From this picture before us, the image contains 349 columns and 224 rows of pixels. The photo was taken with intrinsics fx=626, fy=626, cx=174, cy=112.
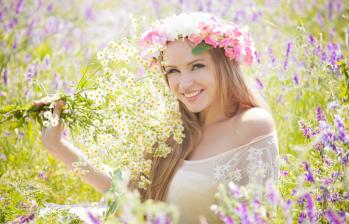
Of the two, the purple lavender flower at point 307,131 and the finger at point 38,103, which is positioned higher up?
the finger at point 38,103

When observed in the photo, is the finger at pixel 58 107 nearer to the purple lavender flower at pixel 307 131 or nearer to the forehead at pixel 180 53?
the forehead at pixel 180 53

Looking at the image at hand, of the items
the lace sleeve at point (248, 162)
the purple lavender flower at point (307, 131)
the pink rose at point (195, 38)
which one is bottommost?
the lace sleeve at point (248, 162)

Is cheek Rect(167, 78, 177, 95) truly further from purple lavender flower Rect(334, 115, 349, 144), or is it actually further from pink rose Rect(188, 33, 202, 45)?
purple lavender flower Rect(334, 115, 349, 144)

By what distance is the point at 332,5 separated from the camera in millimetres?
5352

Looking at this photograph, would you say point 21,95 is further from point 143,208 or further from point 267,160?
point 143,208

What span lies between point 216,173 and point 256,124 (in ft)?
0.95

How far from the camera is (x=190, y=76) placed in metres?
2.92

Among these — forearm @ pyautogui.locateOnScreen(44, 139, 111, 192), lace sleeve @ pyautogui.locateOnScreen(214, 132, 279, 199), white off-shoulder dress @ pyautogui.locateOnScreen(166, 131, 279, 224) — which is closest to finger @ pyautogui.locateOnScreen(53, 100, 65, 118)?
forearm @ pyautogui.locateOnScreen(44, 139, 111, 192)

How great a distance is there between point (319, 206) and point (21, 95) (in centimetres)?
237

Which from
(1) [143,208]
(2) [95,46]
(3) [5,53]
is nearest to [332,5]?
(2) [95,46]

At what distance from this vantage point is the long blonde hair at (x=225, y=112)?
9.90ft

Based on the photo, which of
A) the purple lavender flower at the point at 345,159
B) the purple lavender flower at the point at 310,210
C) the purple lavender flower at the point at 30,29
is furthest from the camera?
the purple lavender flower at the point at 30,29

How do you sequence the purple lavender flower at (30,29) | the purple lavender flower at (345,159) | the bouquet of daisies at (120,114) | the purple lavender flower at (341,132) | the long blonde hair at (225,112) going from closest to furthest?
the purple lavender flower at (341,132), the purple lavender flower at (345,159), the bouquet of daisies at (120,114), the long blonde hair at (225,112), the purple lavender flower at (30,29)

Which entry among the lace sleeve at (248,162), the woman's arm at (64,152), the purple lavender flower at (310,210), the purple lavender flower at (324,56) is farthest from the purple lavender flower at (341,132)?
the purple lavender flower at (324,56)
